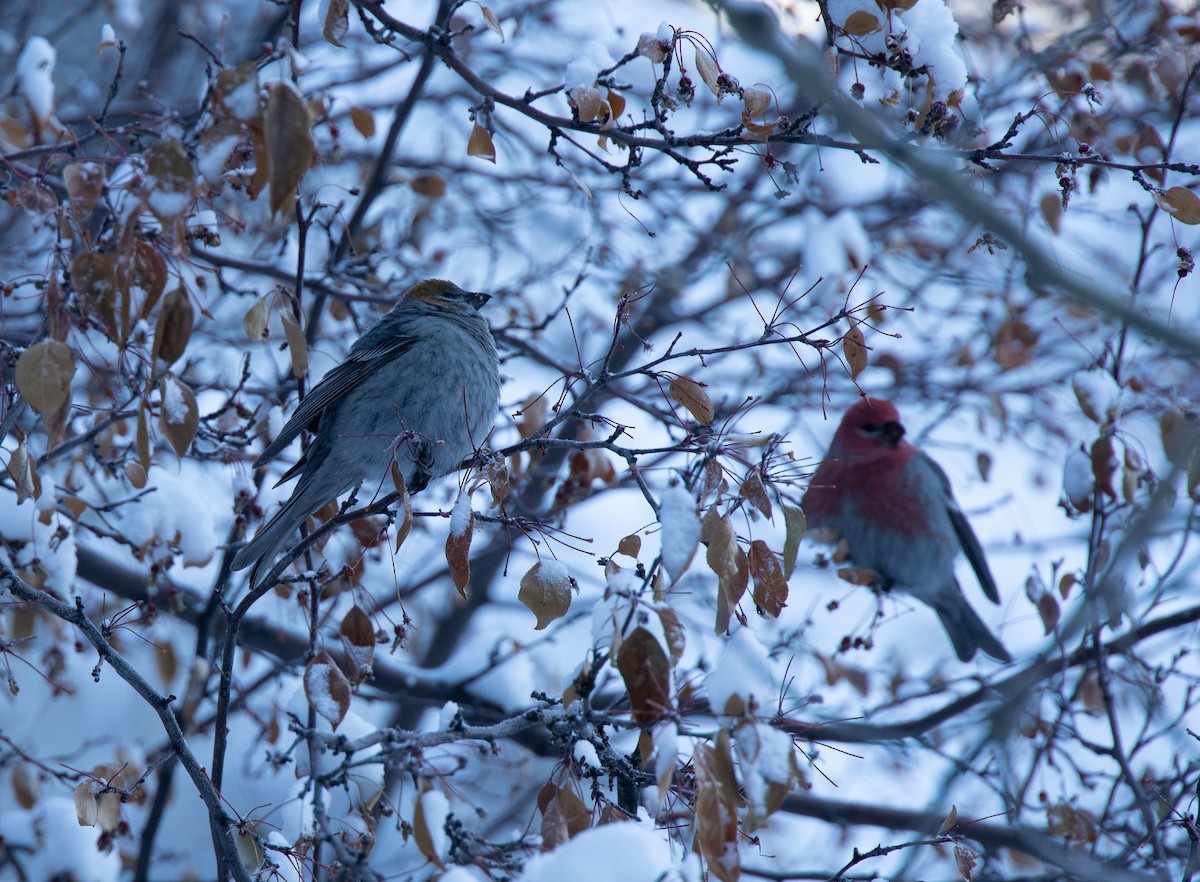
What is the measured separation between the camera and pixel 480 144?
2922 millimetres

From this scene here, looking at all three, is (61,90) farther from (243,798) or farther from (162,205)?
(162,205)

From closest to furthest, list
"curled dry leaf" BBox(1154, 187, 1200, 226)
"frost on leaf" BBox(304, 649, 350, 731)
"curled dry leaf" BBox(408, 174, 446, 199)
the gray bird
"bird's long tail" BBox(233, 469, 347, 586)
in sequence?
"frost on leaf" BBox(304, 649, 350, 731) → "curled dry leaf" BBox(1154, 187, 1200, 226) → "bird's long tail" BBox(233, 469, 347, 586) → the gray bird → "curled dry leaf" BBox(408, 174, 446, 199)

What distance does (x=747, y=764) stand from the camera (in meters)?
1.73

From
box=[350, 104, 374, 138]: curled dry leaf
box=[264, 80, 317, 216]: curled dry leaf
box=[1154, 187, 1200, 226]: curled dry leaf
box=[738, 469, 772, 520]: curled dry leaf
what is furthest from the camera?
box=[350, 104, 374, 138]: curled dry leaf

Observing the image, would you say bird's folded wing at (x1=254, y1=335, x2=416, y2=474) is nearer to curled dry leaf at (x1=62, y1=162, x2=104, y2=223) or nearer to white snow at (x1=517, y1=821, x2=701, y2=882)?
curled dry leaf at (x1=62, y1=162, x2=104, y2=223)

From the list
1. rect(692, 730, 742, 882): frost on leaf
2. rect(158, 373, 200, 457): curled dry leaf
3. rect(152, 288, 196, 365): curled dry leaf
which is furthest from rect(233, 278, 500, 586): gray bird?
rect(692, 730, 742, 882): frost on leaf

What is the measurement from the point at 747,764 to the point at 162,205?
1.43 meters

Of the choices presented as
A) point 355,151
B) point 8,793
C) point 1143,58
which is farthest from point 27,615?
point 1143,58

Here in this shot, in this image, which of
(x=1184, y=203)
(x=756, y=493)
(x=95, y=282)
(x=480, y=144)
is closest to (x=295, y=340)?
(x=480, y=144)

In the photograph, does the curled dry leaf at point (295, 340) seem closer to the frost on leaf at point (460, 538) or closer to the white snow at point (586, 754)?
the frost on leaf at point (460, 538)

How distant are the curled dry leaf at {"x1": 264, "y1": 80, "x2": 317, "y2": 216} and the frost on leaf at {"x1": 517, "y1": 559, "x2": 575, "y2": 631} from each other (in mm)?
973

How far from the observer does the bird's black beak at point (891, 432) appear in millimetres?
5820

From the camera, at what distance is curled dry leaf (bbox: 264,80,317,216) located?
67.4 inches

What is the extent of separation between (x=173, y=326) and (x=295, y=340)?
2.78 feet
